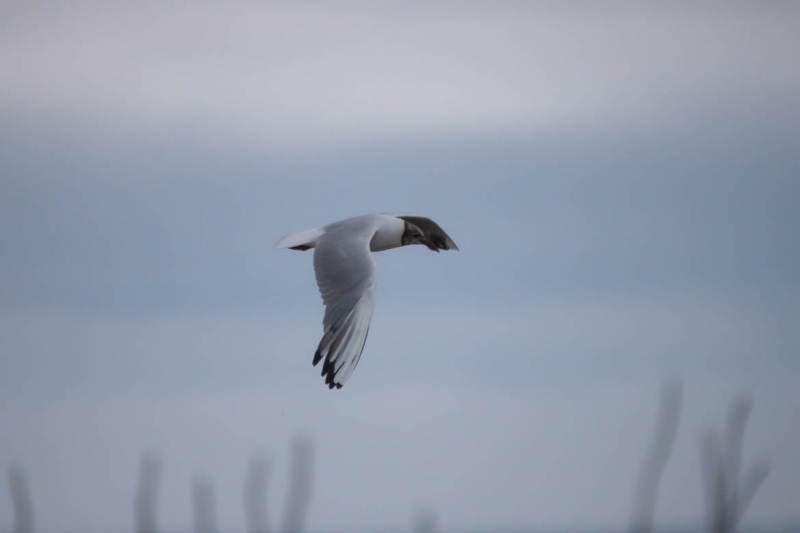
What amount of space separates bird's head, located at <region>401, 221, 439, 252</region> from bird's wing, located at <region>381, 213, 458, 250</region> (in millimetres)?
103

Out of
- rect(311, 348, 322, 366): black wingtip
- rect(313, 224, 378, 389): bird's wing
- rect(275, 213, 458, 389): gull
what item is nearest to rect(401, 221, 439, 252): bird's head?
rect(275, 213, 458, 389): gull

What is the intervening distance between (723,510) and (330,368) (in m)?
5.75

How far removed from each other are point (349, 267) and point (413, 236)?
2591 mm

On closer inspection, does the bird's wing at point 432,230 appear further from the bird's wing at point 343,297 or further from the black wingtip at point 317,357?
the black wingtip at point 317,357

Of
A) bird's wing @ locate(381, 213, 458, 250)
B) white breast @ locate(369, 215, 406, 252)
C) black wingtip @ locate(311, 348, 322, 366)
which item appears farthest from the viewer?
bird's wing @ locate(381, 213, 458, 250)

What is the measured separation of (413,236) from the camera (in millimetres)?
11539

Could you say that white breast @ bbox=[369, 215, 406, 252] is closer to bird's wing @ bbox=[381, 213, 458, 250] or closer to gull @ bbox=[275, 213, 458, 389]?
gull @ bbox=[275, 213, 458, 389]

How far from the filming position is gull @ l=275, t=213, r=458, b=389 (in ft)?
26.1

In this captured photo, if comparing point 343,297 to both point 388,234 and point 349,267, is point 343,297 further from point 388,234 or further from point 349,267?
point 388,234

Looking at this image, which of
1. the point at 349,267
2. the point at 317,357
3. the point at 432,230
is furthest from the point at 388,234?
the point at 317,357

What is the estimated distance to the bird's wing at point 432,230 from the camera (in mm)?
11609

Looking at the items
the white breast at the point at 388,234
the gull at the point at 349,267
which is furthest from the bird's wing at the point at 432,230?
the white breast at the point at 388,234

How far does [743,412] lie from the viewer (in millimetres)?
2201

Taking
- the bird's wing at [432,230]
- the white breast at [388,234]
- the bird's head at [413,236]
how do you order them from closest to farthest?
the white breast at [388,234]
the bird's head at [413,236]
the bird's wing at [432,230]
